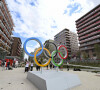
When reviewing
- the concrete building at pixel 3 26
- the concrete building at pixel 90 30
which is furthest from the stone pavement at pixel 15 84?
the concrete building at pixel 90 30

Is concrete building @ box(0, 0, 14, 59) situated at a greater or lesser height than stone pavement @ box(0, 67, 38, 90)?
greater

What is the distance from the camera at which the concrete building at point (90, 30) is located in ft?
124

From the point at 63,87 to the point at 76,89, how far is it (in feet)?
3.25

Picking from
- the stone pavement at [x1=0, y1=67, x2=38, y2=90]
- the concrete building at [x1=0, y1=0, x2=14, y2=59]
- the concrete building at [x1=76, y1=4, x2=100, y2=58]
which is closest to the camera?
the stone pavement at [x1=0, y1=67, x2=38, y2=90]

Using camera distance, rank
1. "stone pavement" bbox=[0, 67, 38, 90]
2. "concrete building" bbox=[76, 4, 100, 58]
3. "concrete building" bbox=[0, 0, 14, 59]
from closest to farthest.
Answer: "stone pavement" bbox=[0, 67, 38, 90] → "concrete building" bbox=[0, 0, 14, 59] → "concrete building" bbox=[76, 4, 100, 58]

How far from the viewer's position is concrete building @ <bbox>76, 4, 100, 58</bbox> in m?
37.8

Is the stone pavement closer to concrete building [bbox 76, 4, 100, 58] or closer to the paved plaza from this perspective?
the paved plaza

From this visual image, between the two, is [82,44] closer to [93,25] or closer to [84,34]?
[84,34]

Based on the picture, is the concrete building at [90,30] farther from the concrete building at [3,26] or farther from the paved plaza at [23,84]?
the concrete building at [3,26]

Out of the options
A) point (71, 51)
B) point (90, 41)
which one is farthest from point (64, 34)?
point (90, 41)

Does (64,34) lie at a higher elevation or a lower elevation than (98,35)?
higher

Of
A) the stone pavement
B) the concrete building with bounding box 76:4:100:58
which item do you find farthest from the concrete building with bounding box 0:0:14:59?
the concrete building with bounding box 76:4:100:58

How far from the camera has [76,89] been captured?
4.33m

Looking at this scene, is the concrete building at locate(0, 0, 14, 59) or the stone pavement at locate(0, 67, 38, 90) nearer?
the stone pavement at locate(0, 67, 38, 90)
